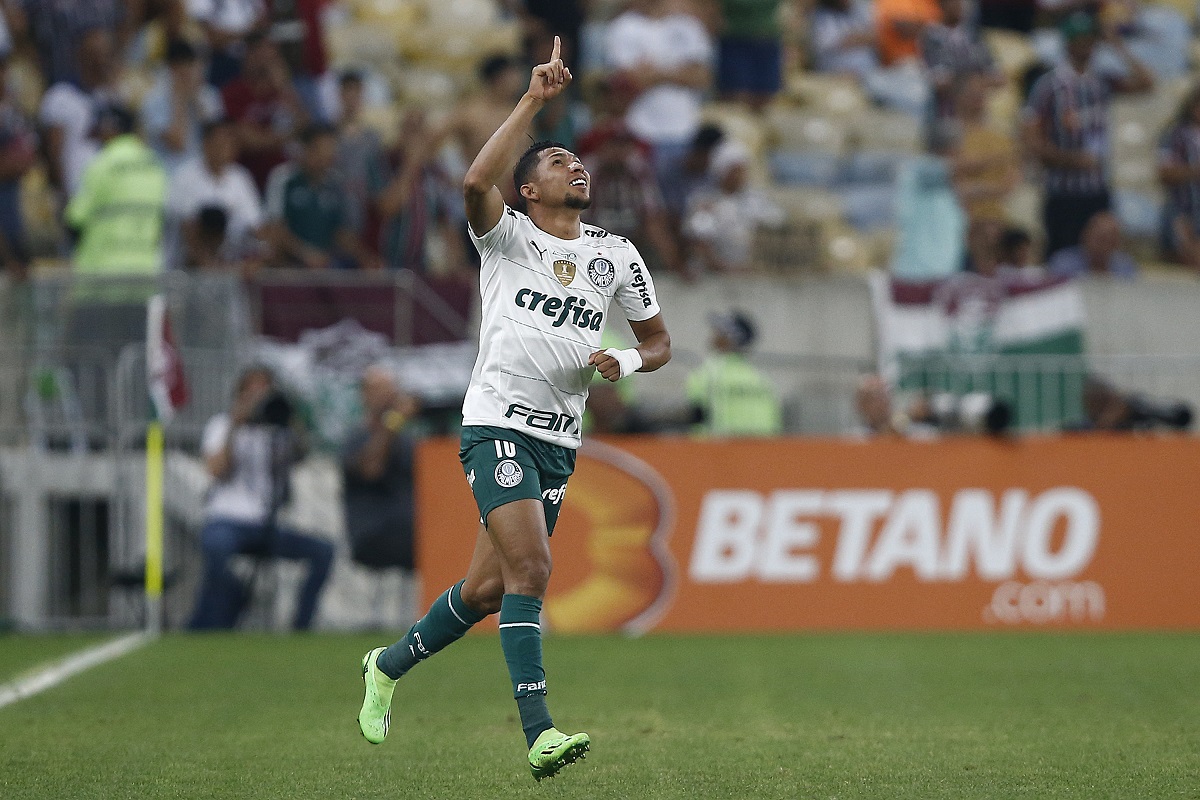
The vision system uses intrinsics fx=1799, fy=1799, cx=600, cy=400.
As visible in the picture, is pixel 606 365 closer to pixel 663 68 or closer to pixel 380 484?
pixel 380 484

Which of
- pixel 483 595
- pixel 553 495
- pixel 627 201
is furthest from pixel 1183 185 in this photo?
pixel 483 595

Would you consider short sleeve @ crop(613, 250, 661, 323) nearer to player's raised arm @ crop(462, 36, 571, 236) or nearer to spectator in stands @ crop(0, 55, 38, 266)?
player's raised arm @ crop(462, 36, 571, 236)

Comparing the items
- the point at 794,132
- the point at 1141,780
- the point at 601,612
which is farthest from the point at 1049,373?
the point at 1141,780

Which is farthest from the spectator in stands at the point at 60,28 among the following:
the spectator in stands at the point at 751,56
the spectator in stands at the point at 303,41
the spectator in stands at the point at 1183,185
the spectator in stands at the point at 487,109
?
the spectator in stands at the point at 1183,185

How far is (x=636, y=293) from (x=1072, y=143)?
40.6 feet

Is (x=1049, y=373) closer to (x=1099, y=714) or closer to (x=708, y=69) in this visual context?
(x=708, y=69)

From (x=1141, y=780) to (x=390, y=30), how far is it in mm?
15636

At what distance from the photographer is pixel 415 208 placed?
16.9 m

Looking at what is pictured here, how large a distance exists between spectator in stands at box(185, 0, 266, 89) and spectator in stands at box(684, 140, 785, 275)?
480cm

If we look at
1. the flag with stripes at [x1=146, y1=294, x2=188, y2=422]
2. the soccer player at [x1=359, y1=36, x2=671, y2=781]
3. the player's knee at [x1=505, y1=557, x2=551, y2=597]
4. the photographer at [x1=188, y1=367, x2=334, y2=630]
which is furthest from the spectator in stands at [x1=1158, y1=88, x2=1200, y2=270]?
the player's knee at [x1=505, y1=557, x2=551, y2=597]

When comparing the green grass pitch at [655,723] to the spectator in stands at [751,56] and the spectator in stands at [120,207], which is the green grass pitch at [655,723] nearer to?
the spectator in stands at [120,207]

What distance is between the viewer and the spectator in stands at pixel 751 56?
1992 cm

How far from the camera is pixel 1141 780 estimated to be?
6.40 metres

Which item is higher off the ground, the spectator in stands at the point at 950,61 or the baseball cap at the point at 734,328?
the spectator in stands at the point at 950,61
